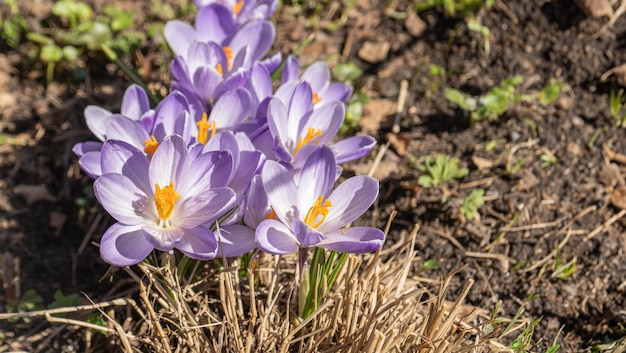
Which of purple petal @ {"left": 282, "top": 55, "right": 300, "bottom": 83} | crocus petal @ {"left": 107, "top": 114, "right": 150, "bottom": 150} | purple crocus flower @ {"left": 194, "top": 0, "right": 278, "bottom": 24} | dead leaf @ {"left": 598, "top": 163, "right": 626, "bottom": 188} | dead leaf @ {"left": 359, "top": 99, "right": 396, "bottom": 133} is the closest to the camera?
crocus petal @ {"left": 107, "top": 114, "right": 150, "bottom": 150}

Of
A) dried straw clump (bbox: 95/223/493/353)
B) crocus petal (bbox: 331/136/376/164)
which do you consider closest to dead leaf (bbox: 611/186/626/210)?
dried straw clump (bbox: 95/223/493/353)

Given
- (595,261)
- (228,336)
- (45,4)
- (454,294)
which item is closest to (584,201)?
(595,261)

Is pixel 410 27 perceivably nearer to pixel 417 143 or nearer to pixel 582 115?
pixel 417 143

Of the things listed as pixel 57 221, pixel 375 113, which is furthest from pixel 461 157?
pixel 57 221

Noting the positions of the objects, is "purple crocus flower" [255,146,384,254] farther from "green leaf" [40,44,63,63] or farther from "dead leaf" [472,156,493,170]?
"green leaf" [40,44,63,63]

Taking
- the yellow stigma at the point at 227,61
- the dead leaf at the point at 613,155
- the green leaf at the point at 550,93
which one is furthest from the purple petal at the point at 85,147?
the dead leaf at the point at 613,155

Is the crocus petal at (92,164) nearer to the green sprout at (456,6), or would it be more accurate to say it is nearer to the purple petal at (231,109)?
the purple petal at (231,109)
